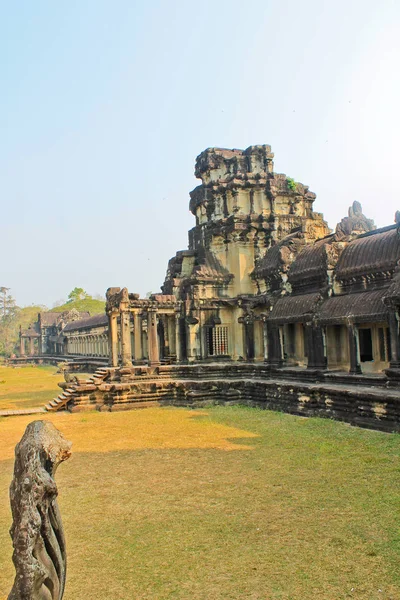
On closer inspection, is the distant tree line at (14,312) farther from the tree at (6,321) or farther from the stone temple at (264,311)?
the stone temple at (264,311)

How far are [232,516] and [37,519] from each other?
4.23 metres

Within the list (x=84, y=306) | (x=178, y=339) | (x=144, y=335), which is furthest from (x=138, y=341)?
(x=84, y=306)

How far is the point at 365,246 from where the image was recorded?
666 inches

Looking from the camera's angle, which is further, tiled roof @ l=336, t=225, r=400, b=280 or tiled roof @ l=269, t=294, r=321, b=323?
tiled roof @ l=269, t=294, r=321, b=323

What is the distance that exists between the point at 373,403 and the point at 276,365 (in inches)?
262

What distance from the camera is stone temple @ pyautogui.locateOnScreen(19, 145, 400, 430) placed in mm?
15461

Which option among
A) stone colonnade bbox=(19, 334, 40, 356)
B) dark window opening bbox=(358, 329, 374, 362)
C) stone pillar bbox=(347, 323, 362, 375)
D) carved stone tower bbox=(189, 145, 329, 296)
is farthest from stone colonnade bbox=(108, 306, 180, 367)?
stone colonnade bbox=(19, 334, 40, 356)

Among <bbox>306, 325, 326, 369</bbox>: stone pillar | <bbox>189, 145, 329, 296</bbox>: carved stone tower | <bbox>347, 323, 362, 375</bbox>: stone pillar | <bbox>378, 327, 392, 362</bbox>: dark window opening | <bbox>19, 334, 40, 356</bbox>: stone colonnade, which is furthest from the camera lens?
<bbox>19, 334, 40, 356</bbox>: stone colonnade

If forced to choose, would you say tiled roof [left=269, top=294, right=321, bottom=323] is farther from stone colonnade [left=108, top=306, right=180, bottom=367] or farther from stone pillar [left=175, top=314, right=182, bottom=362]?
stone colonnade [left=108, top=306, right=180, bottom=367]

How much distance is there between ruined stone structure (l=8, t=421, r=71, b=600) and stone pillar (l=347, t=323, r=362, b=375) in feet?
42.6

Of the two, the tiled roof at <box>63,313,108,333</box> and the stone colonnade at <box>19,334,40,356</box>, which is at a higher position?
the tiled roof at <box>63,313,108,333</box>

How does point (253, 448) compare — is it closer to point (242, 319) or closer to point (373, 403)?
point (373, 403)

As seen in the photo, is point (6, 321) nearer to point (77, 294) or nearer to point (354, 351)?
point (77, 294)

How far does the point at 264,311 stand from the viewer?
2188 cm
